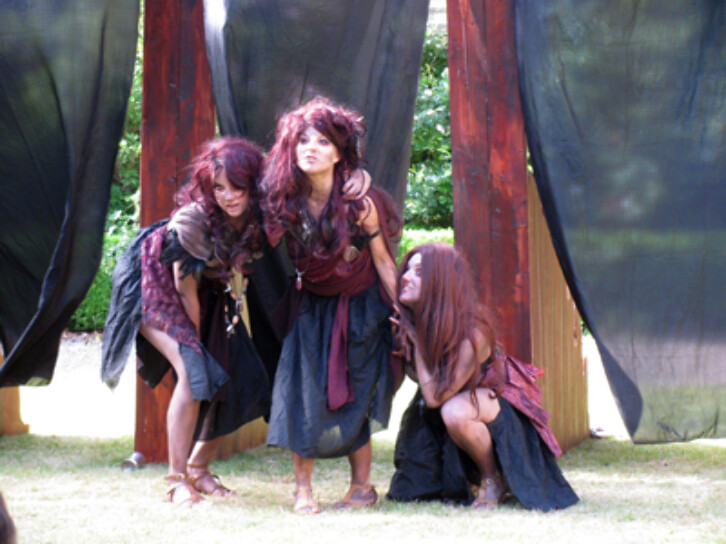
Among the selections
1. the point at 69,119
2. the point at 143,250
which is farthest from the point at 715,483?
the point at 69,119

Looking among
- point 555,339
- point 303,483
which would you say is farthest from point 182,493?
point 555,339

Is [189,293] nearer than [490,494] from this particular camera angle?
No

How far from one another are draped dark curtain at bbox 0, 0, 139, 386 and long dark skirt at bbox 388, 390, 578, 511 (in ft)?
4.88

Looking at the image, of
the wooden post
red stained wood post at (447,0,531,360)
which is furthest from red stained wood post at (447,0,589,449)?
Result: the wooden post

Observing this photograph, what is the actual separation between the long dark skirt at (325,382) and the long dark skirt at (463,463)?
20 centimetres

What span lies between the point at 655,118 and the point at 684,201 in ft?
1.09

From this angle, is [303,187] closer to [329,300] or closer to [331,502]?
[329,300]

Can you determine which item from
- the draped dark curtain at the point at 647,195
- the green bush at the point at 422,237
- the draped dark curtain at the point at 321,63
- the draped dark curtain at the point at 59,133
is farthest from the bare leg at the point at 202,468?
the green bush at the point at 422,237

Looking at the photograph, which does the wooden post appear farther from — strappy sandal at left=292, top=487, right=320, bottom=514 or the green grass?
strappy sandal at left=292, top=487, right=320, bottom=514

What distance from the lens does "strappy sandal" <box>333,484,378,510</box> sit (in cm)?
333

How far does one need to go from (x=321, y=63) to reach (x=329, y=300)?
1.04 m

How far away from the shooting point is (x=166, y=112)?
4273mm

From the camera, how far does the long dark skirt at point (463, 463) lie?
3.32 m

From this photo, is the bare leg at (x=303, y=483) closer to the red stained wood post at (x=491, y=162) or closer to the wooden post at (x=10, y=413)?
the red stained wood post at (x=491, y=162)
